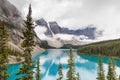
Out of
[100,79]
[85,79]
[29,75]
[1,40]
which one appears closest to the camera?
[29,75]

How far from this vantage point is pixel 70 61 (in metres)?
39.2

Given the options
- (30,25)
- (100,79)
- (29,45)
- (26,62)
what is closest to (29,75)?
(26,62)

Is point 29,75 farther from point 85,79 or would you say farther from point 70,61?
point 85,79

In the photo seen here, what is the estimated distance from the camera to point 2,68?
29000mm

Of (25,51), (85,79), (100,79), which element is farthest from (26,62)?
(85,79)

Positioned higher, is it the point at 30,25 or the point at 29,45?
the point at 30,25

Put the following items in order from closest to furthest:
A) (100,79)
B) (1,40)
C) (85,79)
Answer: (1,40) < (100,79) < (85,79)

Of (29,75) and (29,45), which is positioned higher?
(29,45)

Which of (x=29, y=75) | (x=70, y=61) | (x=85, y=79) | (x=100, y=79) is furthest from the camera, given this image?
(x=85, y=79)

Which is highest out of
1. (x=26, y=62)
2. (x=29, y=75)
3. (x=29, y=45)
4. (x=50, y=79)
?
(x=29, y=45)

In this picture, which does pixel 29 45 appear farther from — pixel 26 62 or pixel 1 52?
pixel 1 52

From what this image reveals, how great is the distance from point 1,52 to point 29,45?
6.65 metres

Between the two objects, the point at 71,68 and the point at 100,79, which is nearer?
the point at 71,68

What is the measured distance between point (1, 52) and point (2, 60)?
3.65ft
